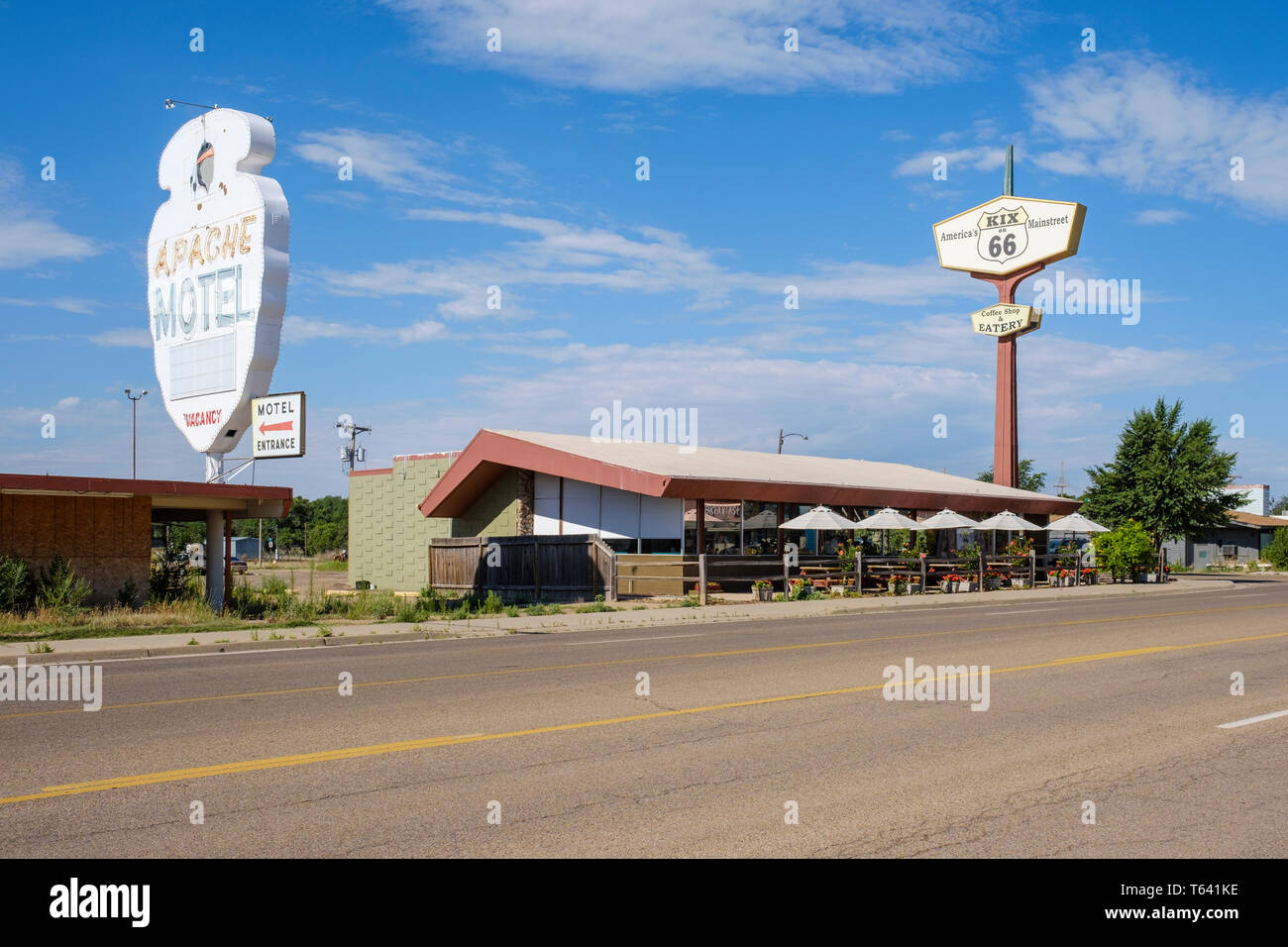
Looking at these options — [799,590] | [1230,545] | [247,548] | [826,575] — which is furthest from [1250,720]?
[247,548]

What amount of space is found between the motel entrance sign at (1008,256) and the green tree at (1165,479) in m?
9.29

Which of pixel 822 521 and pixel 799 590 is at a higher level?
pixel 822 521

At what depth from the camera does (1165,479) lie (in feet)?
186

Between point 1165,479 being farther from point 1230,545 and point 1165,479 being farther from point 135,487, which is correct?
point 135,487

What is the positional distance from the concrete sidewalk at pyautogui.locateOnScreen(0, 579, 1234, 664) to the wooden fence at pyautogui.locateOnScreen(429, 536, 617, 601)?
343 centimetres

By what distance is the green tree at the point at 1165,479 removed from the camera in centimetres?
5612

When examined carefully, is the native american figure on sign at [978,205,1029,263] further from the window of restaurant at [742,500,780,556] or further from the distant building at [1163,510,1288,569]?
the distant building at [1163,510,1288,569]

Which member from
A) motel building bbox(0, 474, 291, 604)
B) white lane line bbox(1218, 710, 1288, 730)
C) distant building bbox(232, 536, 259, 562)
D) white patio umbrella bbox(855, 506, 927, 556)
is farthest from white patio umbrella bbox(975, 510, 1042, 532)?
distant building bbox(232, 536, 259, 562)

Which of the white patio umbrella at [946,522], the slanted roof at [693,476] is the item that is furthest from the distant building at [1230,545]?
the white patio umbrella at [946,522]

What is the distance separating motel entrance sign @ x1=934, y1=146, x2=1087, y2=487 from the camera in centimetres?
5009

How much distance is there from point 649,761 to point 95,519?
18.0 meters

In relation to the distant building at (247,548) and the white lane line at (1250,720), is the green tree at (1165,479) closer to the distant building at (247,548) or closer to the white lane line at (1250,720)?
the white lane line at (1250,720)
